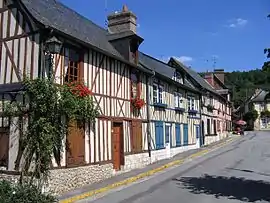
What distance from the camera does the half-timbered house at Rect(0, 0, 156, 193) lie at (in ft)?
33.0

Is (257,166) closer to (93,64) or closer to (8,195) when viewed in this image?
(93,64)

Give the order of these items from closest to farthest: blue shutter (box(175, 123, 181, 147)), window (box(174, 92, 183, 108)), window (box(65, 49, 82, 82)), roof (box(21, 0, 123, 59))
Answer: roof (box(21, 0, 123, 59)) → window (box(65, 49, 82, 82)) → blue shutter (box(175, 123, 181, 147)) → window (box(174, 92, 183, 108))

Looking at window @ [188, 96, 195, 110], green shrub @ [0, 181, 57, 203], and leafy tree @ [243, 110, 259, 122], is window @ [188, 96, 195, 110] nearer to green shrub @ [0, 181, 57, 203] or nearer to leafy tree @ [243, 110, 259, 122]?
green shrub @ [0, 181, 57, 203]

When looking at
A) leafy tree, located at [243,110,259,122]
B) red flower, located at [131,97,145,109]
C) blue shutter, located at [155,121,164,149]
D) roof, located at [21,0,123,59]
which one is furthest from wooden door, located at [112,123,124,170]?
leafy tree, located at [243,110,259,122]

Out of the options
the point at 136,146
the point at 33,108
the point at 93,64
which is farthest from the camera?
the point at 136,146

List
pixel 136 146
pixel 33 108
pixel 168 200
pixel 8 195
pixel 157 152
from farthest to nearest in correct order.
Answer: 1. pixel 157 152
2. pixel 136 146
3. pixel 33 108
4. pixel 168 200
5. pixel 8 195

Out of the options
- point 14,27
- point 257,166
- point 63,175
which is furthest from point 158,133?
point 14,27

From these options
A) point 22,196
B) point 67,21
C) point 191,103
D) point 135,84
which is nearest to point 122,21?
point 135,84

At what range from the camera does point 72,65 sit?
11.2m

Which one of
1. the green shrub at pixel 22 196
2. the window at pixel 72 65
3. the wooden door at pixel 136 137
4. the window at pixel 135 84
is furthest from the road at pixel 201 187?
the window at pixel 72 65

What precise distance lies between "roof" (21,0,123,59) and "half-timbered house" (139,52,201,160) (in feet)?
10.8

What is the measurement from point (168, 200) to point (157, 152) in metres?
9.20

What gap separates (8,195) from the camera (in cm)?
753

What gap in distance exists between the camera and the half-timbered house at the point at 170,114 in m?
18.0
